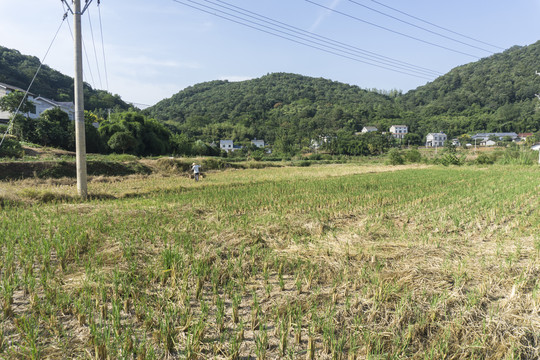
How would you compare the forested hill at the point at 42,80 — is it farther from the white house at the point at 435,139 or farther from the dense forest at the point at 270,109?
the white house at the point at 435,139

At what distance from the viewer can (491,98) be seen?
90688 millimetres

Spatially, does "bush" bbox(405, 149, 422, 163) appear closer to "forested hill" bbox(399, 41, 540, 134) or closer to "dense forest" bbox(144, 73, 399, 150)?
"dense forest" bbox(144, 73, 399, 150)

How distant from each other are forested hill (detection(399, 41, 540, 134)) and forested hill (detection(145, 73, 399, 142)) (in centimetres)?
1747

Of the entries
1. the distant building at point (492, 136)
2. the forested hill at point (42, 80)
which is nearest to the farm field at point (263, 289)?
the forested hill at point (42, 80)

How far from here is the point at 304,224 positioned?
21.8 feet

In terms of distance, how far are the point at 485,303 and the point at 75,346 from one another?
162 inches

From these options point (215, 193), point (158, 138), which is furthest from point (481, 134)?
point (215, 193)

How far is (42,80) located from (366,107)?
326 feet

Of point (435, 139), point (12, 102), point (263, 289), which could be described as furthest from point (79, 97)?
point (435, 139)

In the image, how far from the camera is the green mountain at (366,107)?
82.2 m

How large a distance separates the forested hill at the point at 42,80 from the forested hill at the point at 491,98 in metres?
92.2

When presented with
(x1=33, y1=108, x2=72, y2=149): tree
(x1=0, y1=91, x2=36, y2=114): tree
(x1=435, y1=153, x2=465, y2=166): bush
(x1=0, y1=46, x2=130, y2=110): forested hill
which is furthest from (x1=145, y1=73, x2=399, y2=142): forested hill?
(x1=33, y1=108, x2=72, y2=149): tree

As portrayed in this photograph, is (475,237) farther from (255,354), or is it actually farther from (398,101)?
(398,101)

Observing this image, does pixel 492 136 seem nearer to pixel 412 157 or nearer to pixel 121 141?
pixel 412 157
